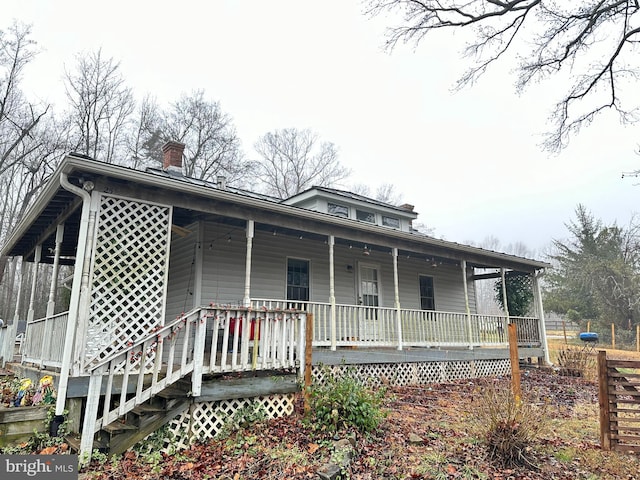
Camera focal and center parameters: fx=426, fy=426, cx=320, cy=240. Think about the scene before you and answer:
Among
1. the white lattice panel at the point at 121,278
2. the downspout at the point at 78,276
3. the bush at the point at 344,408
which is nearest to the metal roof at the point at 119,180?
the downspout at the point at 78,276

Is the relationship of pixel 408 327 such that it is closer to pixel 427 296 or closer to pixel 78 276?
pixel 427 296

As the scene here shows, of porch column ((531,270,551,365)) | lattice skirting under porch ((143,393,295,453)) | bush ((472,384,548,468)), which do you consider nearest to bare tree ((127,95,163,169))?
porch column ((531,270,551,365))

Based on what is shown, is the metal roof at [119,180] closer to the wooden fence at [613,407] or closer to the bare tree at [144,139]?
the wooden fence at [613,407]

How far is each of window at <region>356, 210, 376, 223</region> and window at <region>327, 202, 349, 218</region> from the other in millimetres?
554

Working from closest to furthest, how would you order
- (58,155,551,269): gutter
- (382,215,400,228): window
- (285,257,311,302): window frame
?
(58,155,551,269): gutter → (285,257,311,302): window frame → (382,215,400,228): window

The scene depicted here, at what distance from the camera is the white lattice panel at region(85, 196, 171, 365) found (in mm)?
5980

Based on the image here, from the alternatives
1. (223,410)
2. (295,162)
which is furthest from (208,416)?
(295,162)

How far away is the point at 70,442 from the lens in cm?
505

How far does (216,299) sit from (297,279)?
2.30 metres

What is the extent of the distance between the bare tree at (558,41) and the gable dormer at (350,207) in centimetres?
453

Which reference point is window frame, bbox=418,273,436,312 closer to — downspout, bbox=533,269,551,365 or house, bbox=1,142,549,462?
house, bbox=1,142,549,462

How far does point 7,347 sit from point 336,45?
13467mm

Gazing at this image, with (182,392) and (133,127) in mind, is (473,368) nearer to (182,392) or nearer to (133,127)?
(182,392)

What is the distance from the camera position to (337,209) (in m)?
13.5
